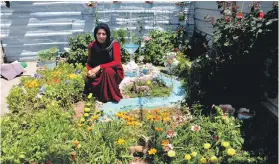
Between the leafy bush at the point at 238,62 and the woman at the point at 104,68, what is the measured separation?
1.34 metres

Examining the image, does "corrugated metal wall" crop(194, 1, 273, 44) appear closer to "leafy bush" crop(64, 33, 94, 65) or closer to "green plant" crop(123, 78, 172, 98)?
"green plant" crop(123, 78, 172, 98)

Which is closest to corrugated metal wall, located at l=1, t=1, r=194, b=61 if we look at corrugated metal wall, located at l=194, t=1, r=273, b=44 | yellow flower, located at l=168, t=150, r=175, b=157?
corrugated metal wall, located at l=194, t=1, r=273, b=44

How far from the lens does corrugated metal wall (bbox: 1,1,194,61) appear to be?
7195mm

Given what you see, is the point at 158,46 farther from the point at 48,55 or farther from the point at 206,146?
the point at 206,146

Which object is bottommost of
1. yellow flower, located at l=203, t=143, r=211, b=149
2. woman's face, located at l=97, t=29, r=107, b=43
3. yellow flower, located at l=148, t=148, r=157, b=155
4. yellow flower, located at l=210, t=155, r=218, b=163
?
yellow flower, located at l=210, t=155, r=218, b=163

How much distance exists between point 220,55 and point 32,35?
527 centimetres

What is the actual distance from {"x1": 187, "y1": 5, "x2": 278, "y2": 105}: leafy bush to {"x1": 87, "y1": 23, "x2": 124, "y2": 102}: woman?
1340mm

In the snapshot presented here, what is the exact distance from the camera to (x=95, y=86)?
486cm

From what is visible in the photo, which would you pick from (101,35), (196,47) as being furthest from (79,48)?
(196,47)

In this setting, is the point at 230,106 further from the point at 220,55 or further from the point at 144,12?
the point at 144,12

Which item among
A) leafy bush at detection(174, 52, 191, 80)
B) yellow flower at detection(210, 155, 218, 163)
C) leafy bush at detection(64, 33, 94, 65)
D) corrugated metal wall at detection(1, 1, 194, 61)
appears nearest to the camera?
yellow flower at detection(210, 155, 218, 163)

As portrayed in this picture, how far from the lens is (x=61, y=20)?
292 inches

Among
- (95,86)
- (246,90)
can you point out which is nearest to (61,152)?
(95,86)

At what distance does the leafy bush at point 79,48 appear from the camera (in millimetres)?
6819
